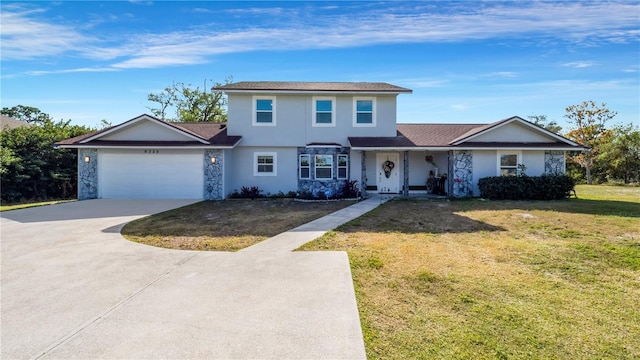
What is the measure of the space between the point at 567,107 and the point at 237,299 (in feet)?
123

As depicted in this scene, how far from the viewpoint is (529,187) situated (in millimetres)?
14914

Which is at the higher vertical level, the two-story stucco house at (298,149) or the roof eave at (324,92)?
the roof eave at (324,92)

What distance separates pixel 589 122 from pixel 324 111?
29.1 m

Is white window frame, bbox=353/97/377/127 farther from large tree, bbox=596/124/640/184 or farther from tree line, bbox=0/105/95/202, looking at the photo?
large tree, bbox=596/124/640/184

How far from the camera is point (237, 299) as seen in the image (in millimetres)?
4391

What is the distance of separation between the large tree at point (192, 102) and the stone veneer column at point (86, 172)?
60.0 ft

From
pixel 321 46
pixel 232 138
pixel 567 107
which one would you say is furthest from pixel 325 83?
pixel 567 107

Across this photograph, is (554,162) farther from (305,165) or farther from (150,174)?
(150,174)

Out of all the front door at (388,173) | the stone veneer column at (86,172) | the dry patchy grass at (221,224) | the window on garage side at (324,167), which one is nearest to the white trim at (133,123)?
the stone veneer column at (86,172)

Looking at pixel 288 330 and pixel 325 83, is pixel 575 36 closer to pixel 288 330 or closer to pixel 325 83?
pixel 325 83

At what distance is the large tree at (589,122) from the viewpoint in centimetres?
2962

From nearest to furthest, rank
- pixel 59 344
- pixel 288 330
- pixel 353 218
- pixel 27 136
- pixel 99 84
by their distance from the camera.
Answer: pixel 59 344
pixel 288 330
pixel 353 218
pixel 27 136
pixel 99 84

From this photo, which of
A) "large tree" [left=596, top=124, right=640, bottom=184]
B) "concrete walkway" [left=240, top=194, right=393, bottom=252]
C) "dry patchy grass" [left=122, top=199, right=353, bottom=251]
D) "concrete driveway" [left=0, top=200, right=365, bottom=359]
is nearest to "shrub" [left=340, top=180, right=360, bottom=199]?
"dry patchy grass" [left=122, top=199, right=353, bottom=251]

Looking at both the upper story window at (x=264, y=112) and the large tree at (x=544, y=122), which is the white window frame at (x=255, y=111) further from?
the large tree at (x=544, y=122)
